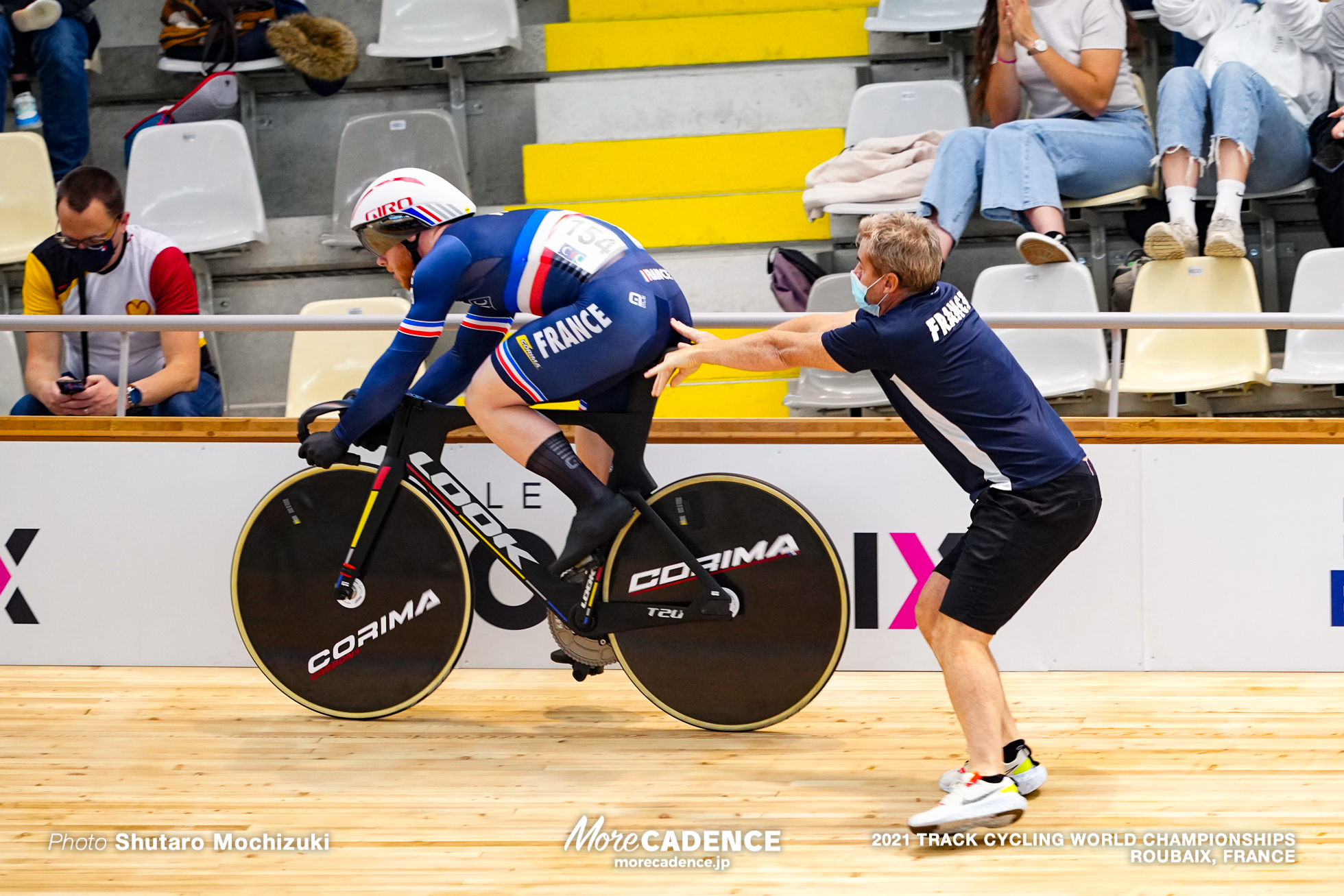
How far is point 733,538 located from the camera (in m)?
3.64

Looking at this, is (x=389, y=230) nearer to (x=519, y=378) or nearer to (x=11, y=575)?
(x=519, y=378)

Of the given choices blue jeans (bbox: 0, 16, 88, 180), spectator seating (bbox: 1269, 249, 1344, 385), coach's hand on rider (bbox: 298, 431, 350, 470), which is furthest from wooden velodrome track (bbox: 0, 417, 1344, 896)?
blue jeans (bbox: 0, 16, 88, 180)

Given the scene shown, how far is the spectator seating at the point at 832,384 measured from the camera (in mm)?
4891

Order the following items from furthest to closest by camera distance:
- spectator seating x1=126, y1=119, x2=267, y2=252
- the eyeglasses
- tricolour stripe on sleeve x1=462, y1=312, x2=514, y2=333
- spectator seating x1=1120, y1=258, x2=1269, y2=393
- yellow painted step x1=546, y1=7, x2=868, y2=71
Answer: yellow painted step x1=546, y1=7, x2=868, y2=71, spectator seating x1=126, y1=119, x2=267, y2=252, the eyeglasses, spectator seating x1=1120, y1=258, x2=1269, y2=393, tricolour stripe on sleeve x1=462, y1=312, x2=514, y2=333

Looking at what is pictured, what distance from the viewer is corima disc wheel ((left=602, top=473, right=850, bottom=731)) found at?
362 centimetres

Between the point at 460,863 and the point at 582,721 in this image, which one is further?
the point at 582,721

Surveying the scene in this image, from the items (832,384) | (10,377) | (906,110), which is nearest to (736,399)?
(832,384)

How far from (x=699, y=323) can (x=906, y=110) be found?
267 centimetres

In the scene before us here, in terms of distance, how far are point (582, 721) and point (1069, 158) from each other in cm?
328

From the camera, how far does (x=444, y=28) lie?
7031mm

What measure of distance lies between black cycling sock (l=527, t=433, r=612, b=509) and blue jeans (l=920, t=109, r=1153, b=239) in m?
2.48

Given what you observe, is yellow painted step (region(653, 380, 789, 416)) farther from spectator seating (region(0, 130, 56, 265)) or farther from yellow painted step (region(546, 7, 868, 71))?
spectator seating (region(0, 130, 56, 265))

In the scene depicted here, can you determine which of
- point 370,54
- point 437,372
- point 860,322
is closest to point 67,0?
point 370,54

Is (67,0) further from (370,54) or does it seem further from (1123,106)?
(1123,106)
